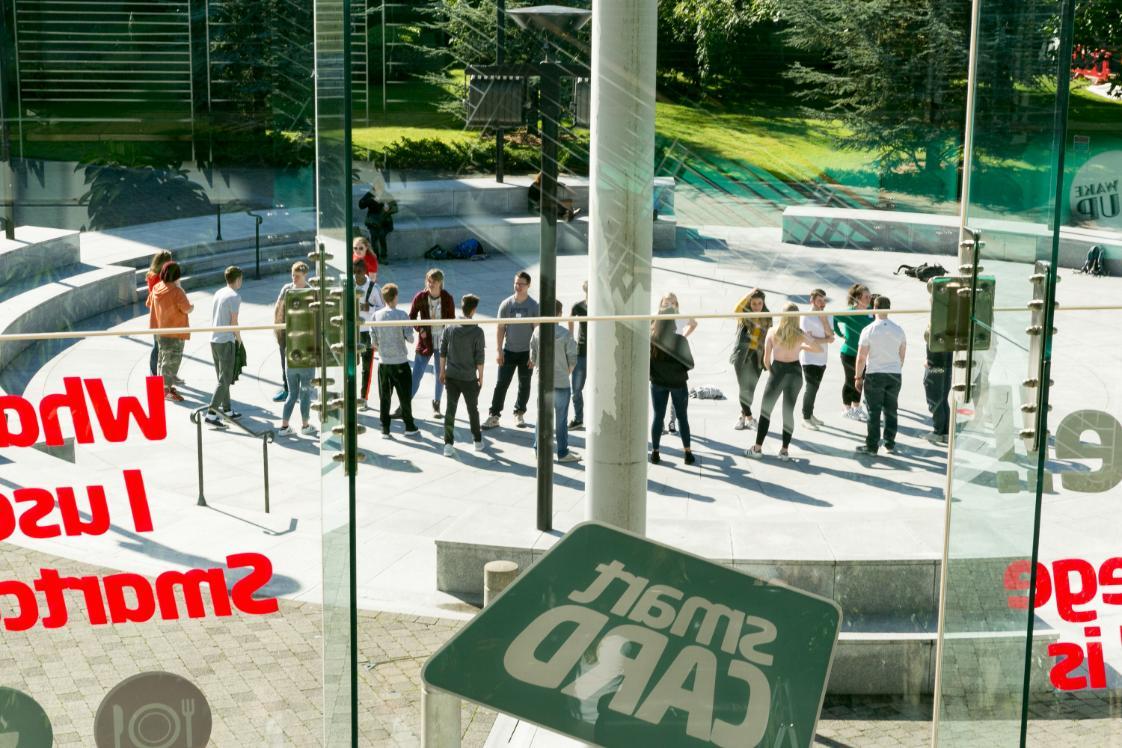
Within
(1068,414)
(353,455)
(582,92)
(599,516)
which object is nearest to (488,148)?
(582,92)

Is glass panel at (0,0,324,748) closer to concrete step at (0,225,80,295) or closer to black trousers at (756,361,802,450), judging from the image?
concrete step at (0,225,80,295)

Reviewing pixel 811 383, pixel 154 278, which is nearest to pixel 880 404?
pixel 811 383

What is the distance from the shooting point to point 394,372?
436 cm

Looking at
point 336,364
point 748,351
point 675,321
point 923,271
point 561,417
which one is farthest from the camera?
point 561,417

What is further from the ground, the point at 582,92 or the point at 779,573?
the point at 582,92

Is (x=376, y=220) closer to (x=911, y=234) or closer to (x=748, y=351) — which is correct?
(x=748, y=351)

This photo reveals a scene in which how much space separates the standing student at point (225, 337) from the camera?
11.7 ft

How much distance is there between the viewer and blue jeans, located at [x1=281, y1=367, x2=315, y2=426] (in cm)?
309

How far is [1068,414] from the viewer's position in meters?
4.32

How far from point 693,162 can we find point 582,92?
417 millimetres

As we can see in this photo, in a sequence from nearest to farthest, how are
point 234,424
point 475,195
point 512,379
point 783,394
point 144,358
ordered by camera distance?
point 144,358
point 234,424
point 475,195
point 783,394
point 512,379

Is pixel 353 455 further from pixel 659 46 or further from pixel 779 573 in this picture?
pixel 779 573

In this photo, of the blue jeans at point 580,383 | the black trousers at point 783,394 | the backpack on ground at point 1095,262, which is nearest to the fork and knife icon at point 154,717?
the blue jeans at point 580,383

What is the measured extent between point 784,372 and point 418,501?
1.39 m
